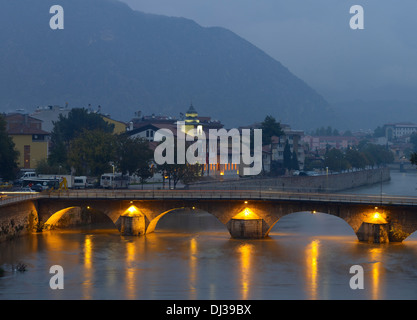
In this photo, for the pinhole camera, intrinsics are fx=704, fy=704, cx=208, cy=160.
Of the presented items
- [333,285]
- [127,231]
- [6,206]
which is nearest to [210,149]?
[127,231]

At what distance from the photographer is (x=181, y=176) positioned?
11519cm

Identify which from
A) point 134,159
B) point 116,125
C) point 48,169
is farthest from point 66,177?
point 116,125

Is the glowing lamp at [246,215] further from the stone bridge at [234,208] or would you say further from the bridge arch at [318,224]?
the bridge arch at [318,224]

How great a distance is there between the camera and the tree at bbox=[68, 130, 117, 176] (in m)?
113

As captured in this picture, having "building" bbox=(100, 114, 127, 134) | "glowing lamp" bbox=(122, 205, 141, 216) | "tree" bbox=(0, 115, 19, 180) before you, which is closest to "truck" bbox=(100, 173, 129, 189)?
"tree" bbox=(0, 115, 19, 180)

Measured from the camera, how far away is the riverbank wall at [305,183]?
120 metres

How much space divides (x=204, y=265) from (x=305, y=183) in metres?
87.8

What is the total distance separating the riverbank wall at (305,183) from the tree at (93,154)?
13.9 m

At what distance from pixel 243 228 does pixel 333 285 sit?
21.6 meters

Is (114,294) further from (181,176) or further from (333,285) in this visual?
(181,176)

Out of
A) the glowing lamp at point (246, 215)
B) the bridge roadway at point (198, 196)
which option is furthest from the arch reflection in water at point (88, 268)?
the glowing lamp at point (246, 215)

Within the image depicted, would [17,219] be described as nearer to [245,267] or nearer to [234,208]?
[234,208]

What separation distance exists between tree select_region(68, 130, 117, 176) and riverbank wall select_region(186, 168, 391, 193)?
45.7 feet

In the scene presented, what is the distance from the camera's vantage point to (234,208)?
77.9 m
